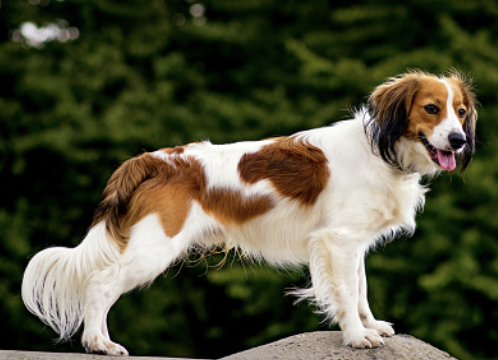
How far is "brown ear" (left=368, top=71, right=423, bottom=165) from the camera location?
229 inches

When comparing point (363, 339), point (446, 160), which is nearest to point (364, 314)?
point (363, 339)

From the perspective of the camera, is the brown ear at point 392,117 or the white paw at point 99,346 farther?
the brown ear at point 392,117

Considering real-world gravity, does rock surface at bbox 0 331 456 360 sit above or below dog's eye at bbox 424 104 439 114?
below

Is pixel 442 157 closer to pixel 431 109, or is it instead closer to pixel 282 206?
pixel 431 109

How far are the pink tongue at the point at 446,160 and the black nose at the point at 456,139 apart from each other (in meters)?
0.15

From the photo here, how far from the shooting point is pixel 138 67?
49.1 feet

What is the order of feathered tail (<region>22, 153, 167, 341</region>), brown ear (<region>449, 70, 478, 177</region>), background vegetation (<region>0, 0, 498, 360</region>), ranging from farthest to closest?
background vegetation (<region>0, 0, 498, 360</region>) < brown ear (<region>449, 70, 478, 177</region>) < feathered tail (<region>22, 153, 167, 341</region>)

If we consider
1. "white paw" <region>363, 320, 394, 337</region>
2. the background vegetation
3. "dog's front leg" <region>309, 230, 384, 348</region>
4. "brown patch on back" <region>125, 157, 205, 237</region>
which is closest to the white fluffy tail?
"brown patch on back" <region>125, 157, 205, 237</region>

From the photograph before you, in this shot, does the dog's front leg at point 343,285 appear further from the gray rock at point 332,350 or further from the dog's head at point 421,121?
the dog's head at point 421,121

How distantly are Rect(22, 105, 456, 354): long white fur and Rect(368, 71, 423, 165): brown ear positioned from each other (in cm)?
11

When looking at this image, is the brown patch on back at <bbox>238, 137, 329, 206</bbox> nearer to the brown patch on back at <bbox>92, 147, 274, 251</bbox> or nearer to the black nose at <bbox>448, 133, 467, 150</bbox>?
the brown patch on back at <bbox>92, 147, 274, 251</bbox>

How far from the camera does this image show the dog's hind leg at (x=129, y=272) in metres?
5.66

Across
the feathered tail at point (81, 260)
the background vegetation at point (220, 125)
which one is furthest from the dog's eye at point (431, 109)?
the background vegetation at point (220, 125)

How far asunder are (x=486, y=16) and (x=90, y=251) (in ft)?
36.2
